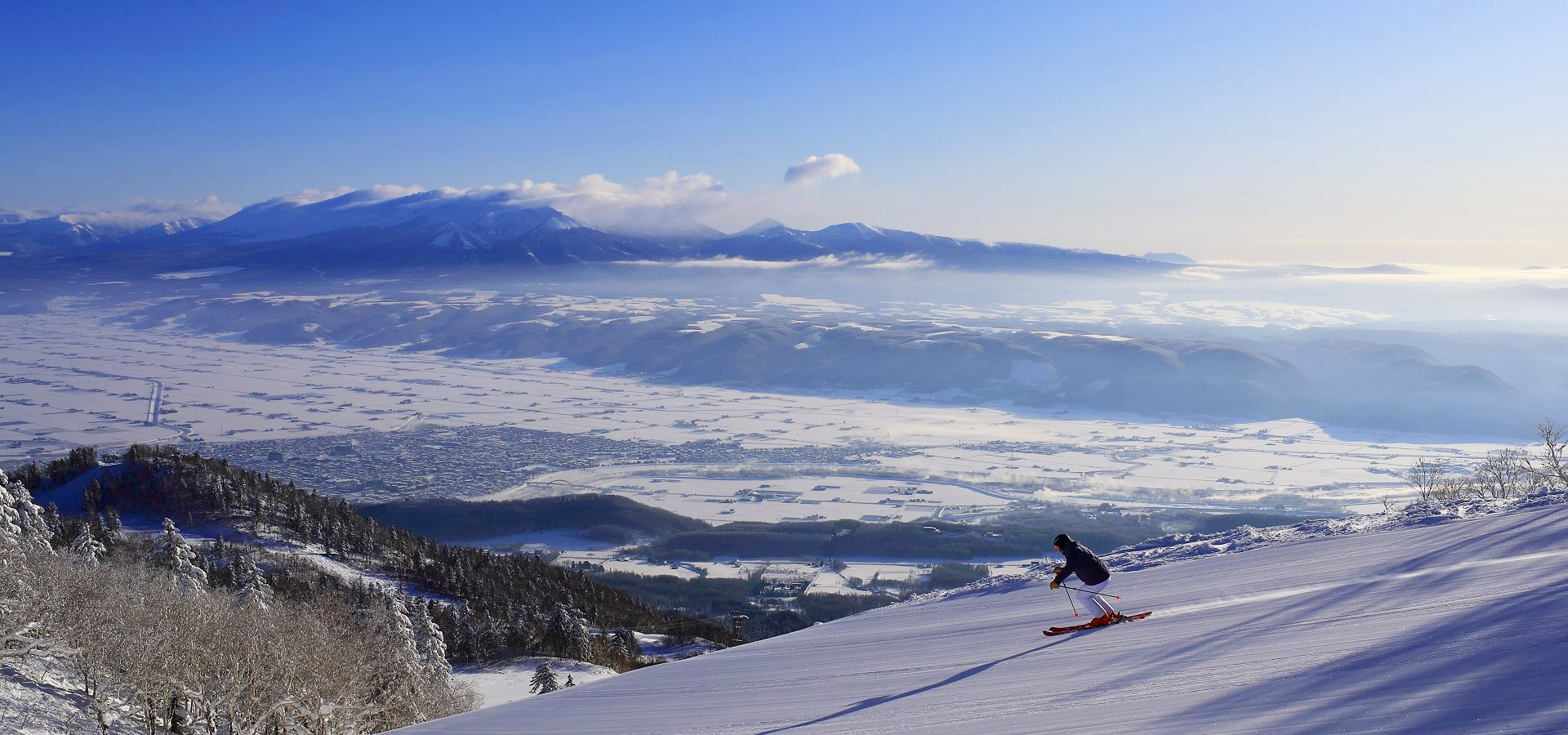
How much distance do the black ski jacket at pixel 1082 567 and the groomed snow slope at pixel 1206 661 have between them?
504 millimetres

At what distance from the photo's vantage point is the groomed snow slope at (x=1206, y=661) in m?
4.90

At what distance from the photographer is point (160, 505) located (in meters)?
55.5

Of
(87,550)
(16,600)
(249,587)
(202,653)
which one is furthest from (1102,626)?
(87,550)

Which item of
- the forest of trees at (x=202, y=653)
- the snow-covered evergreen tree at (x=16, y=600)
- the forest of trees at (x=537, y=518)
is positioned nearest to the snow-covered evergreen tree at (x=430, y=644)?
the forest of trees at (x=202, y=653)

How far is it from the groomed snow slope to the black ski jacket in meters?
0.50

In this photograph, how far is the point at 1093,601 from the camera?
29.8ft

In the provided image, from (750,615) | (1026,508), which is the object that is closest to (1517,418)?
(1026,508)

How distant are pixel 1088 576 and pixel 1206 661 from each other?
2.18m

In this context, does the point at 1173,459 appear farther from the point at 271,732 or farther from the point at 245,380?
the point at 245,380

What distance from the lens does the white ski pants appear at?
8.96 meters

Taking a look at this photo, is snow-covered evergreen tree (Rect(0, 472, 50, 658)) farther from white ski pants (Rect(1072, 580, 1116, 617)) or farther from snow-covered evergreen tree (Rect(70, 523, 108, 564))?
white ski pants (Rect(1072, 580, 1116, 617))

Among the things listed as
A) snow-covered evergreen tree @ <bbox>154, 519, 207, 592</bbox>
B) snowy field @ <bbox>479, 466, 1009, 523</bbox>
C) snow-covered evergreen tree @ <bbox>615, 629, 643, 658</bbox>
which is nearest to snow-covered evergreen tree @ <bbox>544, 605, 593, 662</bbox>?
snow-covered evergreen tree @ <bbox>615, 629, 643, 658</bbox>

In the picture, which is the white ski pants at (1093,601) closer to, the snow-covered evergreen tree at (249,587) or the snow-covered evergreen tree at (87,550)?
the snow-covered evergreen tree at (249,587)

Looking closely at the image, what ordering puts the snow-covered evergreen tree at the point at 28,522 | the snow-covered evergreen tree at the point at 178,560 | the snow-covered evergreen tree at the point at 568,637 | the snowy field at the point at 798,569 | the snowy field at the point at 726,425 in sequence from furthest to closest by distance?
the snowy field at the point at 726,425 < the snowy field at the point at 798,569 < the snow-covered evergreen tree at the point at 568,637 < the snow-covered evergreen tree at the point at 178,560 < the snow-covered evergreen tree at the point at 28,522
